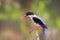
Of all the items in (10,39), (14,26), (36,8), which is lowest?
(10,39)

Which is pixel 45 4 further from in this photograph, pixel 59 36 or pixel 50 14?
pixel 59 36

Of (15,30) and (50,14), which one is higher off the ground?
(50,14)

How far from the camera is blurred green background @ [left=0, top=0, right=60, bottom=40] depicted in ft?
5.68

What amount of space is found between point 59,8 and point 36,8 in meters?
0.31

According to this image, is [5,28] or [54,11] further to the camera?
[54,11]

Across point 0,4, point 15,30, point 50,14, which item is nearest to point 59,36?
point 50,14

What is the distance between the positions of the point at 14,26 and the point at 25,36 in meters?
0.16

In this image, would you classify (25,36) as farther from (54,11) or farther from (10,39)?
(54,11)

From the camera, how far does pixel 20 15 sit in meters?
1.71

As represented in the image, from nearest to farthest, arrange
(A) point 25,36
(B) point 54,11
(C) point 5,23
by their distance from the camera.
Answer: (A) point 25,36 → (C) point 5,23 → (B) point 54,11

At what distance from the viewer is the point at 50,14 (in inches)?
73.6

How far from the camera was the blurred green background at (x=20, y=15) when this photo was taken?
1.73m

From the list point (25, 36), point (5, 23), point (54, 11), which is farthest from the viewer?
point (54, 11)

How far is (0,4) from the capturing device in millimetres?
1824
